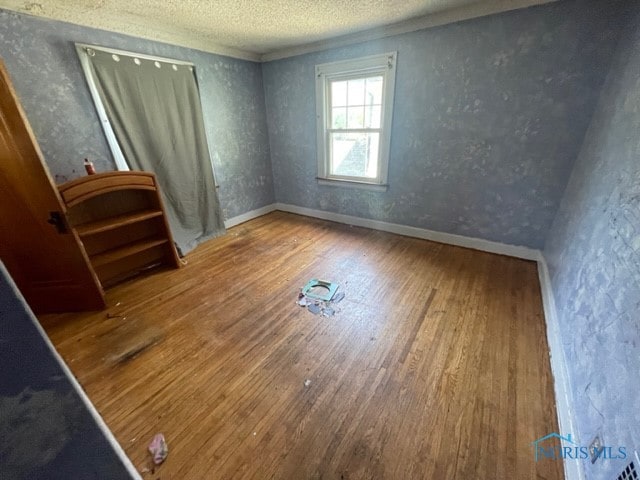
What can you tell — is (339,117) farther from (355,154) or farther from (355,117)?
(355,154)

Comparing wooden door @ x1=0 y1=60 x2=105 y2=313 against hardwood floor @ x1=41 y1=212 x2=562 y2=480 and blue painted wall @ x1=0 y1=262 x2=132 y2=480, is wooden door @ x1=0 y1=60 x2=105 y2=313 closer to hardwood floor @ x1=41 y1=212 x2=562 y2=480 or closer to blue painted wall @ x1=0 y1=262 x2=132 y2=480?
hardwood floor @ x1=41 y1=212 x2=562 y2=480

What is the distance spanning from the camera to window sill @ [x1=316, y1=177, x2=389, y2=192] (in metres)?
3.29

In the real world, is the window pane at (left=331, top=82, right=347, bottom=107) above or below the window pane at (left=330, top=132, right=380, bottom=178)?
above

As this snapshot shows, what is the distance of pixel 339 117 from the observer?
335 cm

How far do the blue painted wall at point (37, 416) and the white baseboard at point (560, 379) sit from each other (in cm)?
159

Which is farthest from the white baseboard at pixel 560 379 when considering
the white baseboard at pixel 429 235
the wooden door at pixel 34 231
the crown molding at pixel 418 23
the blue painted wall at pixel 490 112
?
the wooden door at pixel 34 231

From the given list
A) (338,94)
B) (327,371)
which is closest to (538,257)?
(327,371)

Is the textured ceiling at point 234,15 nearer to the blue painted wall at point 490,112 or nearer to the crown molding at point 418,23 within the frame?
the crown molding at point 418,23

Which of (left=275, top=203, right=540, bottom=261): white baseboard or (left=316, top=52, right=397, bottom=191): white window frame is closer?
(left=275, top=203, right=540, bottom=261): white baseboard

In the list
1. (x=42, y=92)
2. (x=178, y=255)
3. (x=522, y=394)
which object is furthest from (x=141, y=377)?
(x=42, y=92)

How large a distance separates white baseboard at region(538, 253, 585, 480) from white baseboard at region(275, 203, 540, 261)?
2.14ft

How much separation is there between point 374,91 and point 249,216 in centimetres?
241

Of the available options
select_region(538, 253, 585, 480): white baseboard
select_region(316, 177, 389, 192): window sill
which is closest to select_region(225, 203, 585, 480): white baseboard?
select_region(538, 253, 585, 480): white baseboard

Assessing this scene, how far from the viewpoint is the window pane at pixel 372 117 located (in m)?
3.07
